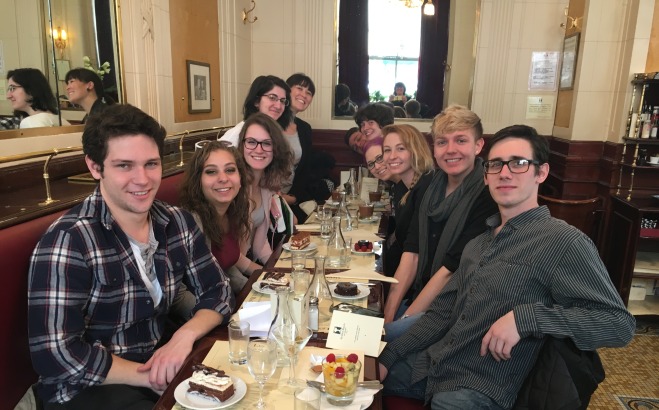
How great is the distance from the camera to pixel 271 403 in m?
1.25

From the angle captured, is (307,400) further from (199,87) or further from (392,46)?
(392,46)

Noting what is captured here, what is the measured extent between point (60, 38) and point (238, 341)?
2074 mm

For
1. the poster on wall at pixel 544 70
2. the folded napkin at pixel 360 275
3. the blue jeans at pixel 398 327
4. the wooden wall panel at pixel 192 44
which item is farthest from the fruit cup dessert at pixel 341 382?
the poster on wall at pixel 544 70

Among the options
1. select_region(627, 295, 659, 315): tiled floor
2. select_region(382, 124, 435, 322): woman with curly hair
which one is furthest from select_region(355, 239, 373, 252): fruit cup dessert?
select_region(627, 295, 659, 315): tiled floor

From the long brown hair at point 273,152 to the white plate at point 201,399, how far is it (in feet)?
5.44

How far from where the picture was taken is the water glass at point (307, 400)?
1152 millimetres

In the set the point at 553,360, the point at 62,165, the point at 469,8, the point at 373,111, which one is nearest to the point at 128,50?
the point at 62,165

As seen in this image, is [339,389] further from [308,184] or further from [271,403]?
[308,184]

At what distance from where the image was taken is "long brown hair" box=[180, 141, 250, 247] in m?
2.29

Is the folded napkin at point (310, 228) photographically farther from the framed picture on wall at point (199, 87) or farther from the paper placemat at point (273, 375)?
the framed picture on wall at point (199, 87)

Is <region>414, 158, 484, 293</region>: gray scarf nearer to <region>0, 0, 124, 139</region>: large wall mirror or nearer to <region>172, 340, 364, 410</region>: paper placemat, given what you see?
<region>172, 340, 364, 410</region>: paper placemat

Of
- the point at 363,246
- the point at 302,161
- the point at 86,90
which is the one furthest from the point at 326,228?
the point at 302,161

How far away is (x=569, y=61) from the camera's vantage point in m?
5.10

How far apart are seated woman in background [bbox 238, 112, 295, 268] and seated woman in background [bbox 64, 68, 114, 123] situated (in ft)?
2.82
